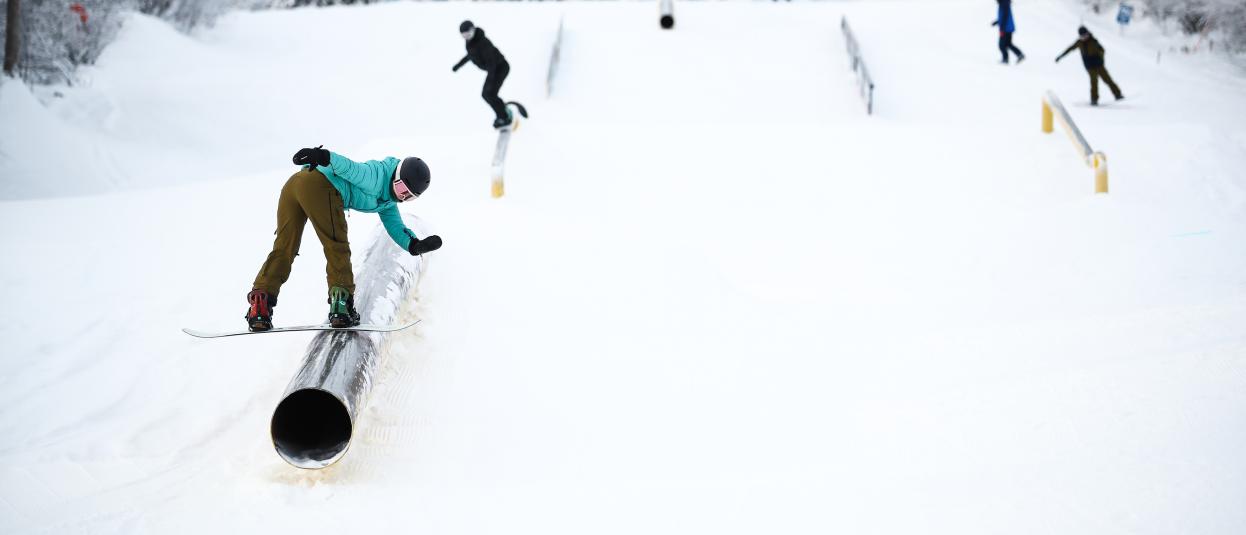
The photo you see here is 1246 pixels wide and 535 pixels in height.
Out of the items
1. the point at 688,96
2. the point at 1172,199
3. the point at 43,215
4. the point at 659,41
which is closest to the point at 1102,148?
the point at 1172,199

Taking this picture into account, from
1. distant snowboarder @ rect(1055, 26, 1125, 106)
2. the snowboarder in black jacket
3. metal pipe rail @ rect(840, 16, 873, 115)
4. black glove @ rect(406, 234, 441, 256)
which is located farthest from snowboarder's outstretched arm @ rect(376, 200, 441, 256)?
distant snowboarder @ rect(1055, 26, 1125, 106)

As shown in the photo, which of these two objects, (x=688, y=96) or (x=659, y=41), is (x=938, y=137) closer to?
(x=688, y=96)

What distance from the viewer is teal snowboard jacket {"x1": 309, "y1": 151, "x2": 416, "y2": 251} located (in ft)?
14.9

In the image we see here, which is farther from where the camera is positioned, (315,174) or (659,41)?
(659,41)

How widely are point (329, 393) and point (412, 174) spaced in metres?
1.44

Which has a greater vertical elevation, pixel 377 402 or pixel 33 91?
pixel 33 91

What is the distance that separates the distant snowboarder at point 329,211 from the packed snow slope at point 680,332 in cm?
58

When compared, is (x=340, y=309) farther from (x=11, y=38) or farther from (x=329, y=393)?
(x=11, y=38)

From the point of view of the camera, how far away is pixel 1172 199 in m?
8.03

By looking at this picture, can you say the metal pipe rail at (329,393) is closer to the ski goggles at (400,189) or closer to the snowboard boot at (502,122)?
the ski goggles at (400,189)

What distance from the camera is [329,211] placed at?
14.9ft

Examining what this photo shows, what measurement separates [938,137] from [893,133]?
54 centimetres

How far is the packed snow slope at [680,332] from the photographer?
12.8 feet

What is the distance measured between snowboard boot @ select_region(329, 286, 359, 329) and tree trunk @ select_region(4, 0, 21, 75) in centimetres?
1017
